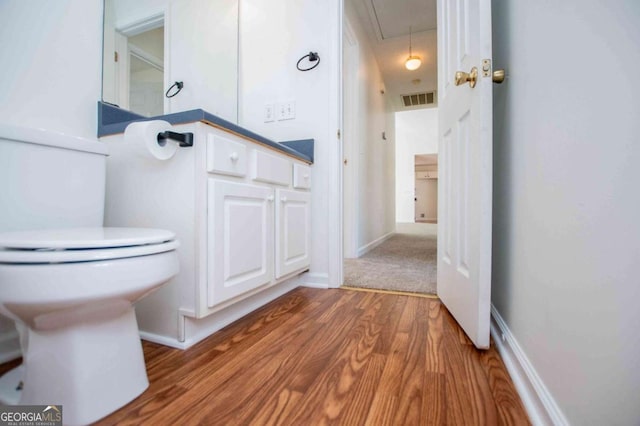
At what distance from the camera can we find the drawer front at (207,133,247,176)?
93 cm

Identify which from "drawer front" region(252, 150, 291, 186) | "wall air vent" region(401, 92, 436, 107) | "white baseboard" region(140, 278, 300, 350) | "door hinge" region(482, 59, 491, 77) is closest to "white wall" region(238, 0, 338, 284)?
"drawer front" region(252, 150, 291, 186)

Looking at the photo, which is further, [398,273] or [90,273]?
[398,273]

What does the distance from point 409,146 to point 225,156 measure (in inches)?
271

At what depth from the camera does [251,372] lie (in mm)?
783

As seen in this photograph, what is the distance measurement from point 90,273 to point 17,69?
0.87 m

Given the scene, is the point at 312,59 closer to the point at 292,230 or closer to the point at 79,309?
the point at 292,230

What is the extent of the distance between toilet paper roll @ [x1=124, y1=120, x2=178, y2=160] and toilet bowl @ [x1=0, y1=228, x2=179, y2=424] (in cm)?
31

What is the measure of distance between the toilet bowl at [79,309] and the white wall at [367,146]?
208 cm

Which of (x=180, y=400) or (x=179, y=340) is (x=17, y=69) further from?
(x=180, y=400)

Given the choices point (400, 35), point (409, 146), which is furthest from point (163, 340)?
point (409, 146)

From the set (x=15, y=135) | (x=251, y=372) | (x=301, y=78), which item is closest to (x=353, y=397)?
(x=251, y=372)

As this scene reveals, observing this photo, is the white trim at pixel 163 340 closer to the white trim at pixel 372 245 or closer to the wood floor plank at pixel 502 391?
the wood floor plank at pixel 502 391

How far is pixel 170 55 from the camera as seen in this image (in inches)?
59.5

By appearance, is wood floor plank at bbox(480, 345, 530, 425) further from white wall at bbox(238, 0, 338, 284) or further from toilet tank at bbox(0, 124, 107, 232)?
toilet tank at bbox(0, 124, 107, 232)
